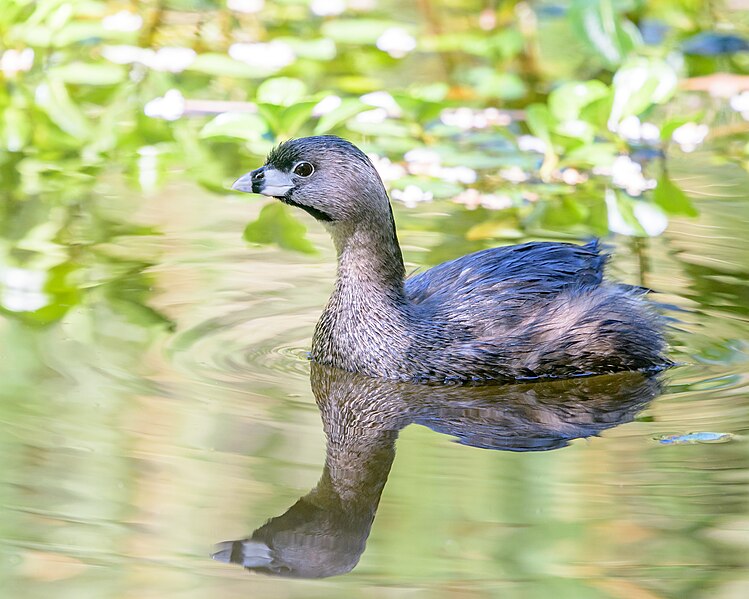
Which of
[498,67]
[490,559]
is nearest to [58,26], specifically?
[498,67]

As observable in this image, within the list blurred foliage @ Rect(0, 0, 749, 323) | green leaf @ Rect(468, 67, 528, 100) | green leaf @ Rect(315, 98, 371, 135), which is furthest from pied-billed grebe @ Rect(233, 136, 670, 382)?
green leaf @ Rect(468, 67, 528, 100)

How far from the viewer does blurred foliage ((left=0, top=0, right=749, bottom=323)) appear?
24.9 feet

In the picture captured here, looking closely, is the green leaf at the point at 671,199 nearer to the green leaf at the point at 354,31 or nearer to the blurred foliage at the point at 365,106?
the blurred foliage at the point at 365,106

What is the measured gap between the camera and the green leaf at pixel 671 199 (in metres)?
7.80

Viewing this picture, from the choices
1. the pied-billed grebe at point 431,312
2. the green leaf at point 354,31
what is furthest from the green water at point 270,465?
the green leaf at point 354,31

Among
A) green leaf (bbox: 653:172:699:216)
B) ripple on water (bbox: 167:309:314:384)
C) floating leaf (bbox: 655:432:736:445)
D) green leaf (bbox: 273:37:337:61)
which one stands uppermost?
floating leaf (bbox: 655:432:736:445)

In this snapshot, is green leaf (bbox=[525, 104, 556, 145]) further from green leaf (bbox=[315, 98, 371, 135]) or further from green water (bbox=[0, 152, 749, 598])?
green water (bbox=[0, 152, 749, 598])

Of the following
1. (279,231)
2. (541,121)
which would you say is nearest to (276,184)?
(279,231)

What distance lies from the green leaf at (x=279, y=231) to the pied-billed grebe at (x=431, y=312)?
132 centimetres

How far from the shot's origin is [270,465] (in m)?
4.51

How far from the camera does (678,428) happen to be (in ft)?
16.3

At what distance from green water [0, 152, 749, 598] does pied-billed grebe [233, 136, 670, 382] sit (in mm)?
253

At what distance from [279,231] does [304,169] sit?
173 centimetres

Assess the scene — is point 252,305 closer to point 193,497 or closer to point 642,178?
point 193,497
